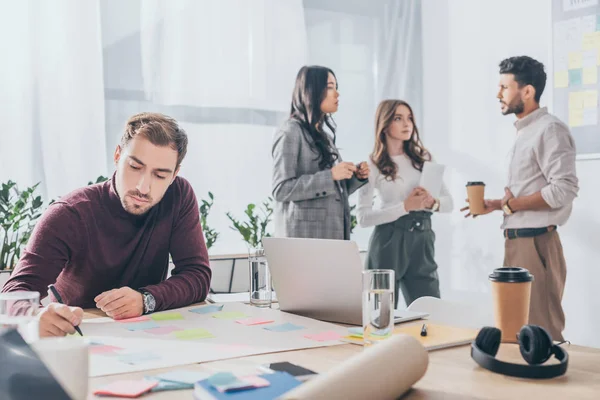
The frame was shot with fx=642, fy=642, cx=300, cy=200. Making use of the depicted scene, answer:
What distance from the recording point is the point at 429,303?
1.79 m

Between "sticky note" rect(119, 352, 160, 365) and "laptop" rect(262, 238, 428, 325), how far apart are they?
1.52 feet

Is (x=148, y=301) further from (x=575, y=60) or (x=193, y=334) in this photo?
(x=575, y=60)

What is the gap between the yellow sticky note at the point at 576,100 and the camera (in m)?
3.42

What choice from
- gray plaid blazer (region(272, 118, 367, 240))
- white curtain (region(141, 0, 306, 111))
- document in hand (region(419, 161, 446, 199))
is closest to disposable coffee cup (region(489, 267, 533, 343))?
gray plaid blazer (region(272, 118, 367, 240))

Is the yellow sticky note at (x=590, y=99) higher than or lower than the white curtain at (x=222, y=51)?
lower

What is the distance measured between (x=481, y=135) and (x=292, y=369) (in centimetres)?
330

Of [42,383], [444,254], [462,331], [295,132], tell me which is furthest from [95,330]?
[444,254]

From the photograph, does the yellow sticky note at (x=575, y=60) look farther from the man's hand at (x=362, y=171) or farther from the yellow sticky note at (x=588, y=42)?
the man's hand at (x=362, y=171)

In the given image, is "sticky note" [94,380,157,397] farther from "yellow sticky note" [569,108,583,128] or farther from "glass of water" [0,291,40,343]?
"yellow sticky note" [569,108,583,128]

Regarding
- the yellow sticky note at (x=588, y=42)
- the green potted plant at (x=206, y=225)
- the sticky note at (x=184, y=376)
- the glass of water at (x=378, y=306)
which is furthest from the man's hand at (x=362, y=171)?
the sticky note at (x=184, y=376)

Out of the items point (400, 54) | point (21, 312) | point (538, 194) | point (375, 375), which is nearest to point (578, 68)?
point (538, 194)

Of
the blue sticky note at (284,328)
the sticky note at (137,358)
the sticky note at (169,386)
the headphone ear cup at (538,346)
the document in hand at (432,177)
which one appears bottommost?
the blue sticky note at (284,328)

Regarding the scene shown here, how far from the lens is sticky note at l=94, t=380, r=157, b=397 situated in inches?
36.2

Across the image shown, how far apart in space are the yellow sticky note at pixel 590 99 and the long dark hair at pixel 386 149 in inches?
35.6
